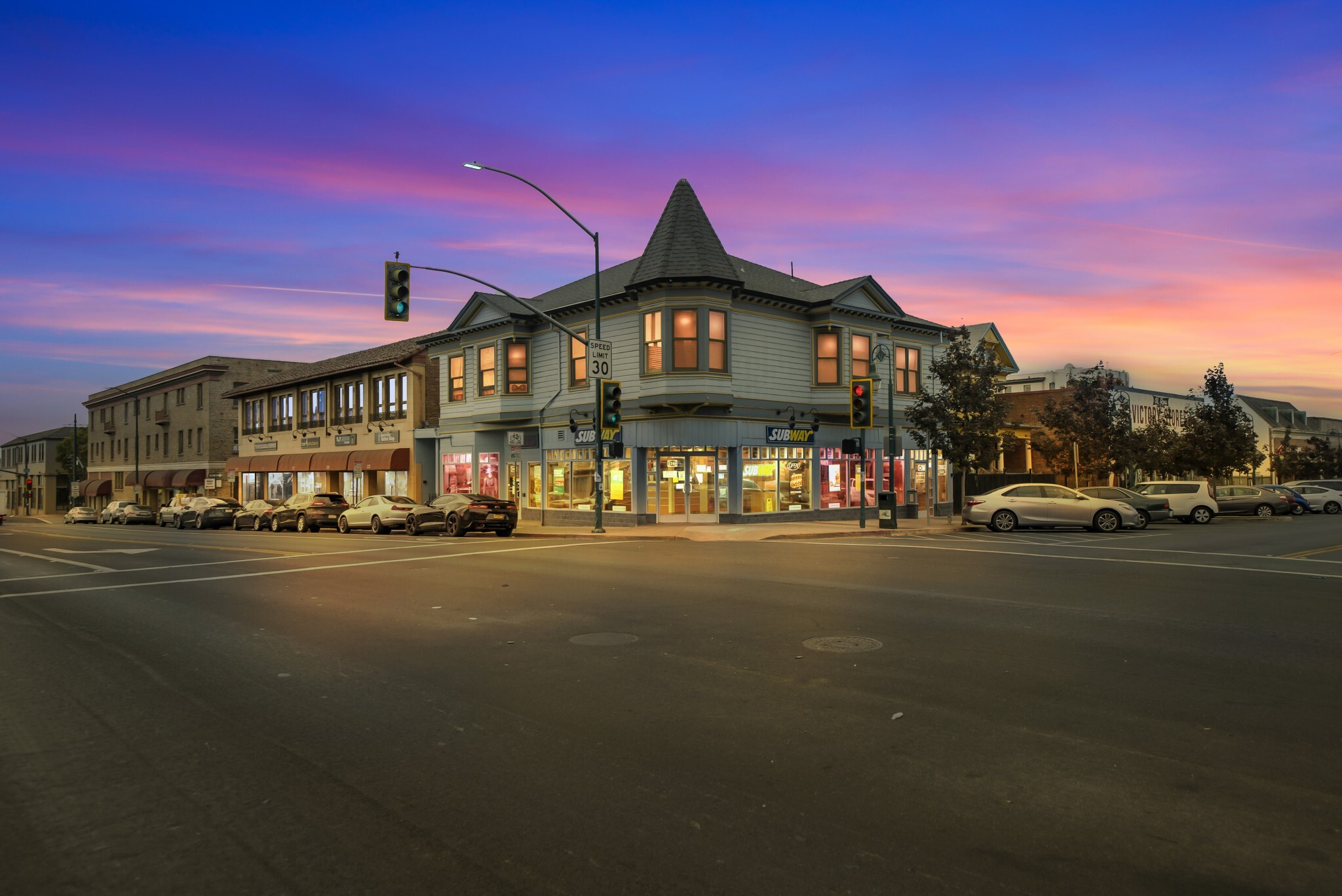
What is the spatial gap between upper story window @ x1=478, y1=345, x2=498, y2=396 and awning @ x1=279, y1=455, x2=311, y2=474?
19.9m

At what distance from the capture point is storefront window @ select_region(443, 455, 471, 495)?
38250 millimetres

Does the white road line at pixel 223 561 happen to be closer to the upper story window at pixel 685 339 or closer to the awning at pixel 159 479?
the upper story window at pixel 685 339

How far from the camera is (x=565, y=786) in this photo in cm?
485

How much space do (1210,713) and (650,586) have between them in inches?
316

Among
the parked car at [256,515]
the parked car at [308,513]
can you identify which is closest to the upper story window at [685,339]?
the parked car at [308,513]

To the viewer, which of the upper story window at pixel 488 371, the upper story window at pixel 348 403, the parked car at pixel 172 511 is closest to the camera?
the upper story window at pixel 488 371

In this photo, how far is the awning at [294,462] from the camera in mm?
51625

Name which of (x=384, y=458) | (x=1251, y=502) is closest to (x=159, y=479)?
(x=384, y=458)

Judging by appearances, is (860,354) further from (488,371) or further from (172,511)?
(172,511)

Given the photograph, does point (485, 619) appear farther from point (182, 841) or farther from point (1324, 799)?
point (1324, 799)

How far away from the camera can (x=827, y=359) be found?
107 feet

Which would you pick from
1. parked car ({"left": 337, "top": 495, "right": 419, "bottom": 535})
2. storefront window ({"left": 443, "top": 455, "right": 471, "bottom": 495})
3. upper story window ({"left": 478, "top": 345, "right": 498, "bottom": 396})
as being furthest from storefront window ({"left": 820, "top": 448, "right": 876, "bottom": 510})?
storefront window ({"left": 443, "top": 455, "right": 471, "bottom": 495})

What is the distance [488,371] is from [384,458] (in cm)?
1108

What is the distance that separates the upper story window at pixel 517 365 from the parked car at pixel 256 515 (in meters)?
11.8
